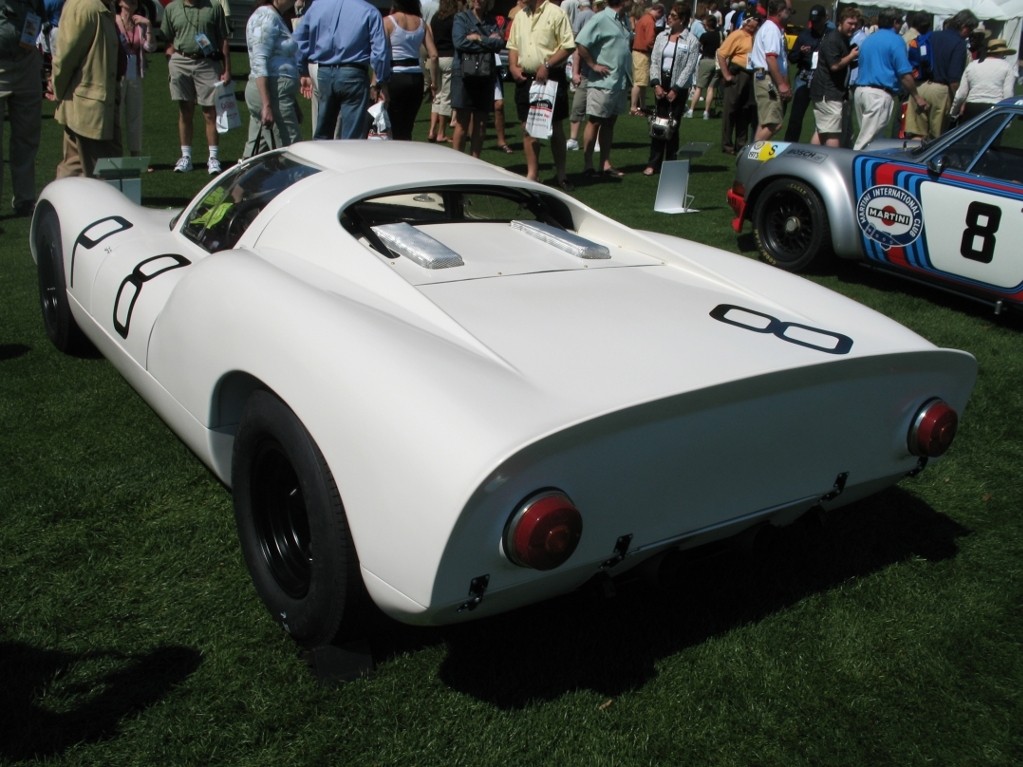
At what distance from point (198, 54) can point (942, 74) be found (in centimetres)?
781

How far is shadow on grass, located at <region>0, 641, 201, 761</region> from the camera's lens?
2.27m

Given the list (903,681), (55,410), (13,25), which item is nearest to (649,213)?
(13,25)

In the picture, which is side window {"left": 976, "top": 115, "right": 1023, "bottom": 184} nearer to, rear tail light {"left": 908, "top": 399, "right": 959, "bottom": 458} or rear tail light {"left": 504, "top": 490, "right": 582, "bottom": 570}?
rear tail light {"left": 908, "top": 399, "right": 959, "bottom": 458}

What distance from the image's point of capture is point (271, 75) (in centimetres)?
801

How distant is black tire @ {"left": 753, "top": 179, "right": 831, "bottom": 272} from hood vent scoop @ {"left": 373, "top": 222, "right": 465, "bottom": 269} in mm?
3972

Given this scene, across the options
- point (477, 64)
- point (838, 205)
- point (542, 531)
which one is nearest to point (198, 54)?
point (477, 64)

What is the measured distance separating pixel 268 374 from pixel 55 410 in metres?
2.01

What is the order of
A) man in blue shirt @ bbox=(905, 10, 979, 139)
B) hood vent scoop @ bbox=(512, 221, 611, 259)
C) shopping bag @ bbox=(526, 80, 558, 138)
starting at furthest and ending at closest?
1. man in blue shirt @ bbox=(905, 10, 979, 139)
2. shopping bag @ bbox=(526, 80, 558, 138)
3. hood vent scoop @ bbox=(512, 221, 611, 259)

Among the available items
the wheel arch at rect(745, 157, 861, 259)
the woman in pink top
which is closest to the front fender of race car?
the wheel arch at rect(745, 157, 861, 259)

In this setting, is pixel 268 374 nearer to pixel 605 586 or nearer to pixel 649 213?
pixel 605 586

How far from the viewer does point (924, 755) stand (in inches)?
92.0

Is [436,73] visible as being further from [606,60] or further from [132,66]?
[132,66]

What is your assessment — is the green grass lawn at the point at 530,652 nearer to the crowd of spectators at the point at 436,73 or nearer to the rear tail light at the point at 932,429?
the rear tail light at the point at 932,429

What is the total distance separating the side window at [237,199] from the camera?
357cm
